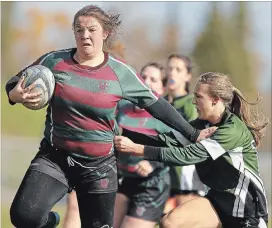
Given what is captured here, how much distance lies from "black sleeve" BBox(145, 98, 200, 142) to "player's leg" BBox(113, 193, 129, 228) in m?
2.01

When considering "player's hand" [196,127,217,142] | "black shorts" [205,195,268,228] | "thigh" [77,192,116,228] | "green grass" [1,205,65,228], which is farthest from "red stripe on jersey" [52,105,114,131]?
"green grass" [1,205,65,228]

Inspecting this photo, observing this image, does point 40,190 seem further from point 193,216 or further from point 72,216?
point 72,216

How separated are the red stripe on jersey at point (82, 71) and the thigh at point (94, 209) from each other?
0.79 m

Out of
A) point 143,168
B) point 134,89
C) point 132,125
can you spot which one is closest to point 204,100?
point 134,89

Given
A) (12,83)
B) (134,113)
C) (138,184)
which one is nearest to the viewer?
(12,83)

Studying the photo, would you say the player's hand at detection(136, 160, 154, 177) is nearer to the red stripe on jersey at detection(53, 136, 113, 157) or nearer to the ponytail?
the ponytail

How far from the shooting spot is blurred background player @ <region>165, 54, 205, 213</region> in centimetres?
818

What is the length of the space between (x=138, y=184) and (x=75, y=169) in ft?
7.64

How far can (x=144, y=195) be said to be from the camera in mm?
7750

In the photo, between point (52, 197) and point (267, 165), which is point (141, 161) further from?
point (267, 165)

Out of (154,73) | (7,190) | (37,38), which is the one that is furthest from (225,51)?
(154,73)

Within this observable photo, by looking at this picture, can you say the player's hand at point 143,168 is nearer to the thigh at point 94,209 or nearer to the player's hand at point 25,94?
the thigh at point 94,209

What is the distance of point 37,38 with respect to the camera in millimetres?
28891

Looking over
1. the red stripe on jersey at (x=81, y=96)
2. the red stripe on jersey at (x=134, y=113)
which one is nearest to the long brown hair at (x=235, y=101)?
the red stripe on jersey at (x=81, y=96)
